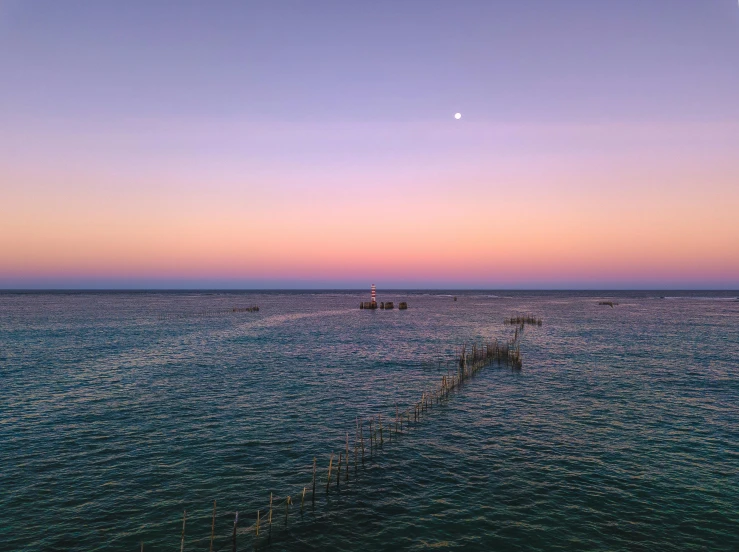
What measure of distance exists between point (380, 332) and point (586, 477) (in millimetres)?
71209

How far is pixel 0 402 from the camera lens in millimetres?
38875

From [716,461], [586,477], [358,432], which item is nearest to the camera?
[586,477]

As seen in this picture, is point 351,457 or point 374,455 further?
point 374,455

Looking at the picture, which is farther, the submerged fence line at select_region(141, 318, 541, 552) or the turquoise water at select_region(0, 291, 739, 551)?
the turquoise water at select_region(0, 291, 739, 551)

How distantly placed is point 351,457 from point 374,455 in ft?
5.21

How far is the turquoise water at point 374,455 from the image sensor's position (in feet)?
65.5

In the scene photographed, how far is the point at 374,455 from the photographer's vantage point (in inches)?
1125

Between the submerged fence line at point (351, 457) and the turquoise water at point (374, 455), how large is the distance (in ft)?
1.37

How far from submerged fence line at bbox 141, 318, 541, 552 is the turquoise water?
419 millimetres

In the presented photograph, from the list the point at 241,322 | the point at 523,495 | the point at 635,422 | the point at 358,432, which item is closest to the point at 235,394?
the point at 358,432

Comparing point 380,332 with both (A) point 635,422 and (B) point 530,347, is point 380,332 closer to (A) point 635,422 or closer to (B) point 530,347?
(B) point 530,347

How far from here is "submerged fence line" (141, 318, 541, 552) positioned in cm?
1908

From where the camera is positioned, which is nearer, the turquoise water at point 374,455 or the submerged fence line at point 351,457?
the submerged fence line at point 351,457

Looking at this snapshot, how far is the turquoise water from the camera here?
65.5 feet
